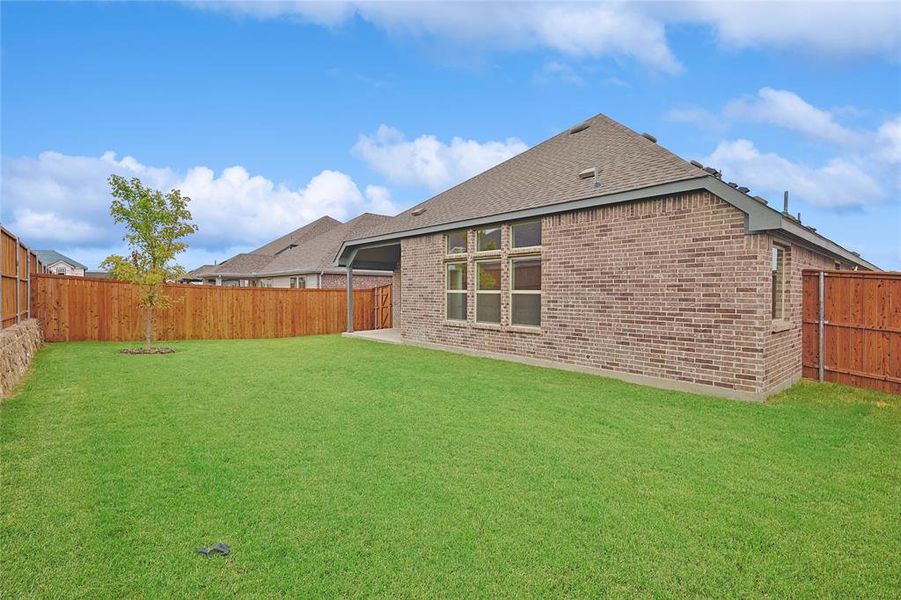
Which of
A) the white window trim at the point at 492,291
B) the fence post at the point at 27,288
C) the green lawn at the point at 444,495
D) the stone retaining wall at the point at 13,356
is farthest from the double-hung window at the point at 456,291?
the fence post at the point at 27,288

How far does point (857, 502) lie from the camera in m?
3.51

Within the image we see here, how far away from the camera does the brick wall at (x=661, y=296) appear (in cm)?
686

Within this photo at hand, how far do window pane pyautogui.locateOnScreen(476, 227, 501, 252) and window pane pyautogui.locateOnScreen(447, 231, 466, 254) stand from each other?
1.94ft

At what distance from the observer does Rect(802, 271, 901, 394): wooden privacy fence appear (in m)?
7.65

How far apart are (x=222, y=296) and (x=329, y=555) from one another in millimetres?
15211

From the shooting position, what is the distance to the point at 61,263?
5256 cm

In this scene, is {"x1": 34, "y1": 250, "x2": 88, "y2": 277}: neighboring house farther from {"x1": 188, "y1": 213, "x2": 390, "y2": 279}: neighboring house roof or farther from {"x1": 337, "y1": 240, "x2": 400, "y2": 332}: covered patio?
{"x1": 337, "y1": 240, "x2": 400, "y2": 332}: covered patio

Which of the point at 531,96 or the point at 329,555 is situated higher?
the point at 531,96

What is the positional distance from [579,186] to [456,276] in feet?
13.3

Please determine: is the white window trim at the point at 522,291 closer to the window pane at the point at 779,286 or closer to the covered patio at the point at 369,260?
the window pane at the point at 779,286

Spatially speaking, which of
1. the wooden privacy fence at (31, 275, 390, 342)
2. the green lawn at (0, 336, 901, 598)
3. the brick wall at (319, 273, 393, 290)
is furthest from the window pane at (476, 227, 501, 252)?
the brick wall at (319, 273, 393, 290)

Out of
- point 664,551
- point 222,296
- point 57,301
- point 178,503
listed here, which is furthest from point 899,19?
point 57,301

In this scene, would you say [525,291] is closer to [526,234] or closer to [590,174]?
[526,234]

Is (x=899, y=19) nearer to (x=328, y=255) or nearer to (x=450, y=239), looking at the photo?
(x=450, y=239)
